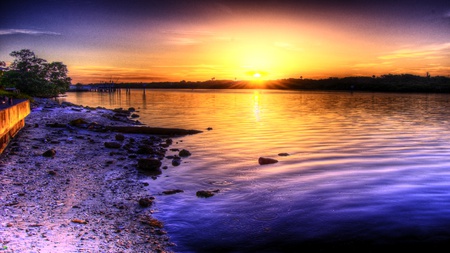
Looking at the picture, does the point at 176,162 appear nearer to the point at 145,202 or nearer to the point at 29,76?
the point at 145,202

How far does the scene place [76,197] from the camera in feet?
36.6

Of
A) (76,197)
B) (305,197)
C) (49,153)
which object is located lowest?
(305,197)

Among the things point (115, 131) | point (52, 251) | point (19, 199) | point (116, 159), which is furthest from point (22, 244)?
point (115, 131)

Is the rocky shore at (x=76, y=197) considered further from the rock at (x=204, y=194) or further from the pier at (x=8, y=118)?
the rock at (x=204, y=194)

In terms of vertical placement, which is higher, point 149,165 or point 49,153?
point 49,153

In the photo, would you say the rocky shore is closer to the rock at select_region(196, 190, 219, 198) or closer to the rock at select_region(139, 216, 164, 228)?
the rock at select_region(139, 216, 164, 228)

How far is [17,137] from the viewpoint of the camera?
733 inches

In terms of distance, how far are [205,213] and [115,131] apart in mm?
18298

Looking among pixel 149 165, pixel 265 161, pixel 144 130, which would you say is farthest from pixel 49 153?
pixel 144 130

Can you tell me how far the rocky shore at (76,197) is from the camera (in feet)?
26.6

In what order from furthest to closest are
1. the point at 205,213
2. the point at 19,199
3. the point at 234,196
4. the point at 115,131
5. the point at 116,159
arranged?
1. the point at 115,131
2. the point at 116,159
3. the point at 234,196
4. the point at 205,213
5. the point at 19,199

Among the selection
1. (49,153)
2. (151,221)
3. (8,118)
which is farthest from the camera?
(49,153)

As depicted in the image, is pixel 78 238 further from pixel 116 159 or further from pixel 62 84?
pixel 62 84

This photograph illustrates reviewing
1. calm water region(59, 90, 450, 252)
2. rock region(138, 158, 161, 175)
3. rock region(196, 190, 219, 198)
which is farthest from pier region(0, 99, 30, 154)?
rock region(196, 190, 219, 198)
